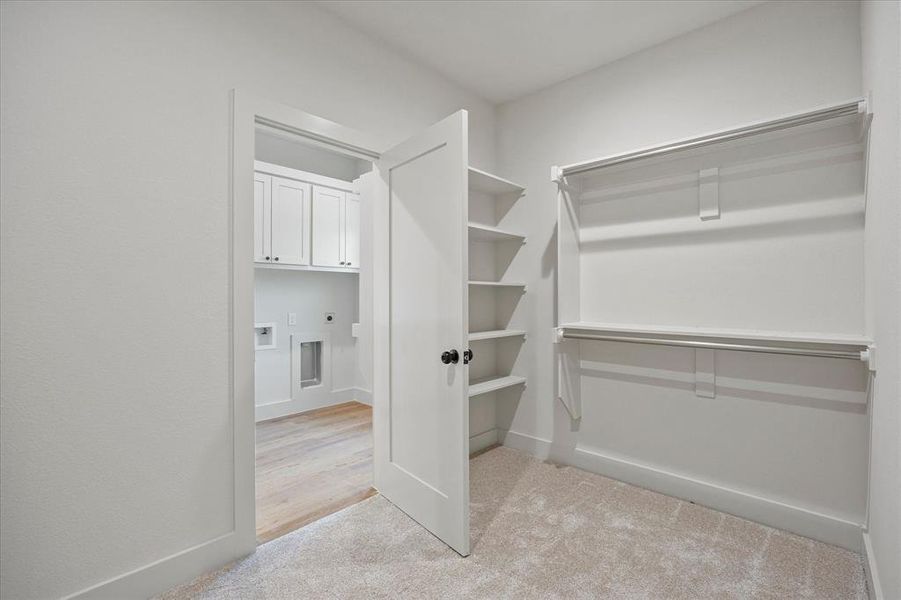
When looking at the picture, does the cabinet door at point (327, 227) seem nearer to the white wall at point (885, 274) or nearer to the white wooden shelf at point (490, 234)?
the white wooden shelf at point (490, 234)

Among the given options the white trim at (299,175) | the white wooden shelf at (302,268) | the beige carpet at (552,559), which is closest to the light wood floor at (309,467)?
the beige carpet at (552,559)

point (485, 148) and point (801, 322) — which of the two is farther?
point (485, 148)

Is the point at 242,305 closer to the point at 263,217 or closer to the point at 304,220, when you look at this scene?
the point at 263,217

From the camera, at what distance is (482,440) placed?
123 inches

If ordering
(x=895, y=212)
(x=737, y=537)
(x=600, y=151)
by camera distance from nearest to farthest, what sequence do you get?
(x=895, y=212) → (x=737, y=537) → (x=600, y=151)

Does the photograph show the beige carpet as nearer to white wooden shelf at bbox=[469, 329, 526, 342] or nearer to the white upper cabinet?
white wooden shelf at bbox=[469, 329, 526, 342]

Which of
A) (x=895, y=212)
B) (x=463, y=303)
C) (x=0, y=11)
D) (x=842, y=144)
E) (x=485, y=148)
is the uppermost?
(x=485, y=148)

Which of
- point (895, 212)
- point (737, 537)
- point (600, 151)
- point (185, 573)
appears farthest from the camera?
point (600, 151)

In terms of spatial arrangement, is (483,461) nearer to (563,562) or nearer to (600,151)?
(563,562)

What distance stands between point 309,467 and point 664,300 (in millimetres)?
2581

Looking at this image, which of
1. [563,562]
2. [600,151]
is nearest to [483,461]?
[563,562]

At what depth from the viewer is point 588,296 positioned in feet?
8.91

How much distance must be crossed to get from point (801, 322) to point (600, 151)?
4.80ft

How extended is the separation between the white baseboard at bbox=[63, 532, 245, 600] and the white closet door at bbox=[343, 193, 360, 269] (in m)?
2.85
